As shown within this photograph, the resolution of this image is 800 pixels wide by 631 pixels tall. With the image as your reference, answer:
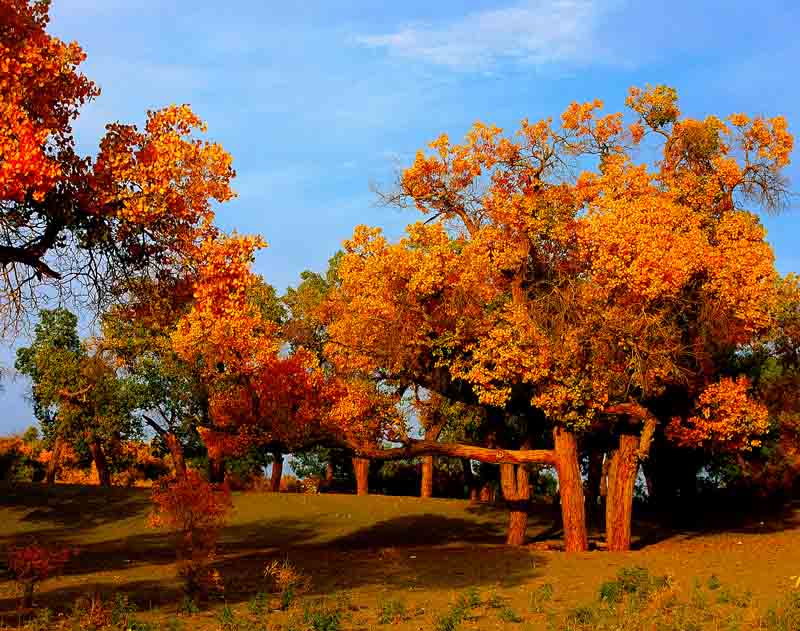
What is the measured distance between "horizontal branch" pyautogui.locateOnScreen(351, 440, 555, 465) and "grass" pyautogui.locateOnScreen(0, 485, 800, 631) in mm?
2623

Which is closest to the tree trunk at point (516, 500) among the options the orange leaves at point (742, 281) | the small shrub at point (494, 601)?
the orange leaves at point (742, 281)

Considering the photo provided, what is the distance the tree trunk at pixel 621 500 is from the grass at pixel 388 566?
4.67 feet

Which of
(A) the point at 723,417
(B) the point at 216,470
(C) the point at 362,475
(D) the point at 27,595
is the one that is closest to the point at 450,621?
(D) the point at 27,595

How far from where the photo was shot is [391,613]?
1570 centimetres

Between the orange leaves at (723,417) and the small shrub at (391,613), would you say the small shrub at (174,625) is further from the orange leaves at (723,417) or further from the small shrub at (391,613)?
the orange leaves at (723,417)

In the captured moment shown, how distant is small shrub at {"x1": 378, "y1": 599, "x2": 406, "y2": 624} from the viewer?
15463 mm

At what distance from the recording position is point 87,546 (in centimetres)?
3284

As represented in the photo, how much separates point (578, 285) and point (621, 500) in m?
7.79

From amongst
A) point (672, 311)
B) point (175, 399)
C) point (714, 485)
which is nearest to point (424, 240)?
point (672, 311)

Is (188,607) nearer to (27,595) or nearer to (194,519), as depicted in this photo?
(194,519)

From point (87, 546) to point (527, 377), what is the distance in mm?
16032

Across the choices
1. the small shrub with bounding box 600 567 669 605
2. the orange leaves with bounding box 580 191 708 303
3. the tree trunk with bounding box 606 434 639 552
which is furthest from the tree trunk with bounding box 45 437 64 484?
the small shrub with bounding box 600 567 669 605

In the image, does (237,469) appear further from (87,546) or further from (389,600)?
(389,600)

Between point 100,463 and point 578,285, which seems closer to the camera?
point 578,285
